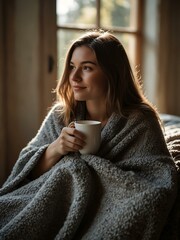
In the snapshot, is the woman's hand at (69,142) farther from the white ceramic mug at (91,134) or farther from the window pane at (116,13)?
the window pane at (116,13)

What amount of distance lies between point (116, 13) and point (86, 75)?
1340 millimetres

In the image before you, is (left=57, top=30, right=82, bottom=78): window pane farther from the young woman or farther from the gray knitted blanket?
the gray knitted blanket

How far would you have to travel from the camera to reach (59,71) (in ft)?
6.86

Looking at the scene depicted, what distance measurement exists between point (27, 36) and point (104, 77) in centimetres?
Answer: 78

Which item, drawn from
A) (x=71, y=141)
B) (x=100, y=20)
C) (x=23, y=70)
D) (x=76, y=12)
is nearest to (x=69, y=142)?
(x=71, y=141)

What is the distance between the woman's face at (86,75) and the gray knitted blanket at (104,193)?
0.45 feet

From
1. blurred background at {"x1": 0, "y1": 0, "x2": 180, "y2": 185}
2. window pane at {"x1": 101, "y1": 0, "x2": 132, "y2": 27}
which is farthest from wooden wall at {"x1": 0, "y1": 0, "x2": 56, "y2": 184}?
window pane at {"x1": 101, "y1": 0, "x2": 132, "y2": 27}

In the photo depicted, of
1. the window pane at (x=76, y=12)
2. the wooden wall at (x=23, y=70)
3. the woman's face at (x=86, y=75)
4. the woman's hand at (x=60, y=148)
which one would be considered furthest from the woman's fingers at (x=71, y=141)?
the window pane at (x=76, y=12)

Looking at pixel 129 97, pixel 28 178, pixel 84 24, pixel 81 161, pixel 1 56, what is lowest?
pixel 28 178

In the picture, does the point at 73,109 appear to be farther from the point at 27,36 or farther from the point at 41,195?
the point at 27,36

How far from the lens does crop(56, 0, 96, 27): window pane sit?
2076 millimetres

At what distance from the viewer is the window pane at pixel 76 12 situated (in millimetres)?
2076

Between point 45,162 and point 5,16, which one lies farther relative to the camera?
point 5,16

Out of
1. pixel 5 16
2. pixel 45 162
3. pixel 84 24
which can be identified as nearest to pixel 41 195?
pixel 45 162
